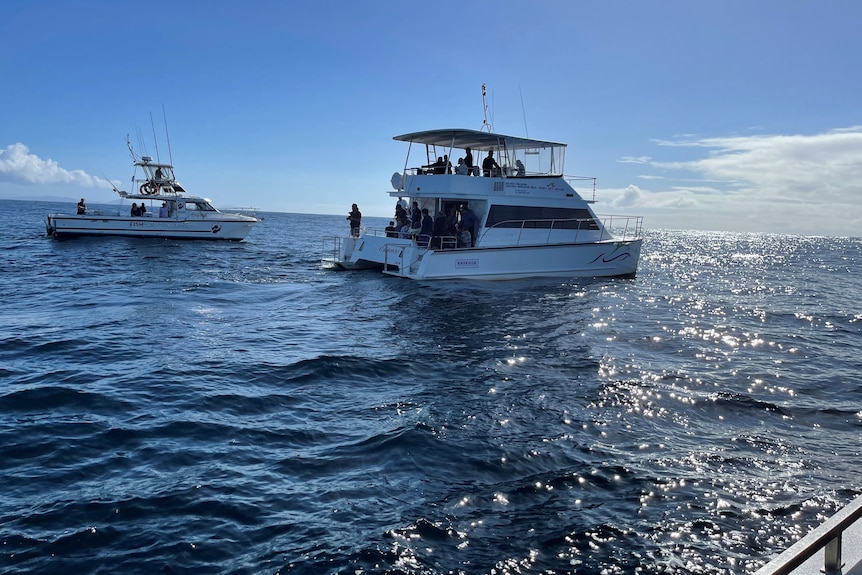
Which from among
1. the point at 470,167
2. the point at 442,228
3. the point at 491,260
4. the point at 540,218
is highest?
the point at 470,167

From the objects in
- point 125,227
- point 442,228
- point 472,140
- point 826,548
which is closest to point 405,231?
point 442,228

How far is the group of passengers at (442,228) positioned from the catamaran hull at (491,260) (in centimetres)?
63

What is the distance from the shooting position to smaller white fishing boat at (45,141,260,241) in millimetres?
33875

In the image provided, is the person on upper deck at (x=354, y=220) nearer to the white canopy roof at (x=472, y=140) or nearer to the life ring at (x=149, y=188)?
the white canopy roof at (x=472, y=140)

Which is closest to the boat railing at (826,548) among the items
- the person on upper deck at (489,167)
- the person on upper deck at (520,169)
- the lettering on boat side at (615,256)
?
the person on upper deck at (489,167)

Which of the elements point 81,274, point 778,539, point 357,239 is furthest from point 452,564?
point 81,274

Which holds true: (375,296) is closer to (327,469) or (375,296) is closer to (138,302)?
(138,302)

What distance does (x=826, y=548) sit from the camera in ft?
8.36

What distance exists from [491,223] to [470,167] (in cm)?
263

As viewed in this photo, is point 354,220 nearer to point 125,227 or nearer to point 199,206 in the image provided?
point 199,206

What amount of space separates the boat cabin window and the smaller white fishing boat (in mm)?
22316

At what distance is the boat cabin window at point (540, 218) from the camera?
1981cm

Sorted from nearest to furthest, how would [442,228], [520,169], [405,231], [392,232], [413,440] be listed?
[413,440]
[442,228]
[405,231]
[520,169]
[392,232]

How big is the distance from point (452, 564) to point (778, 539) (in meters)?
2.77
